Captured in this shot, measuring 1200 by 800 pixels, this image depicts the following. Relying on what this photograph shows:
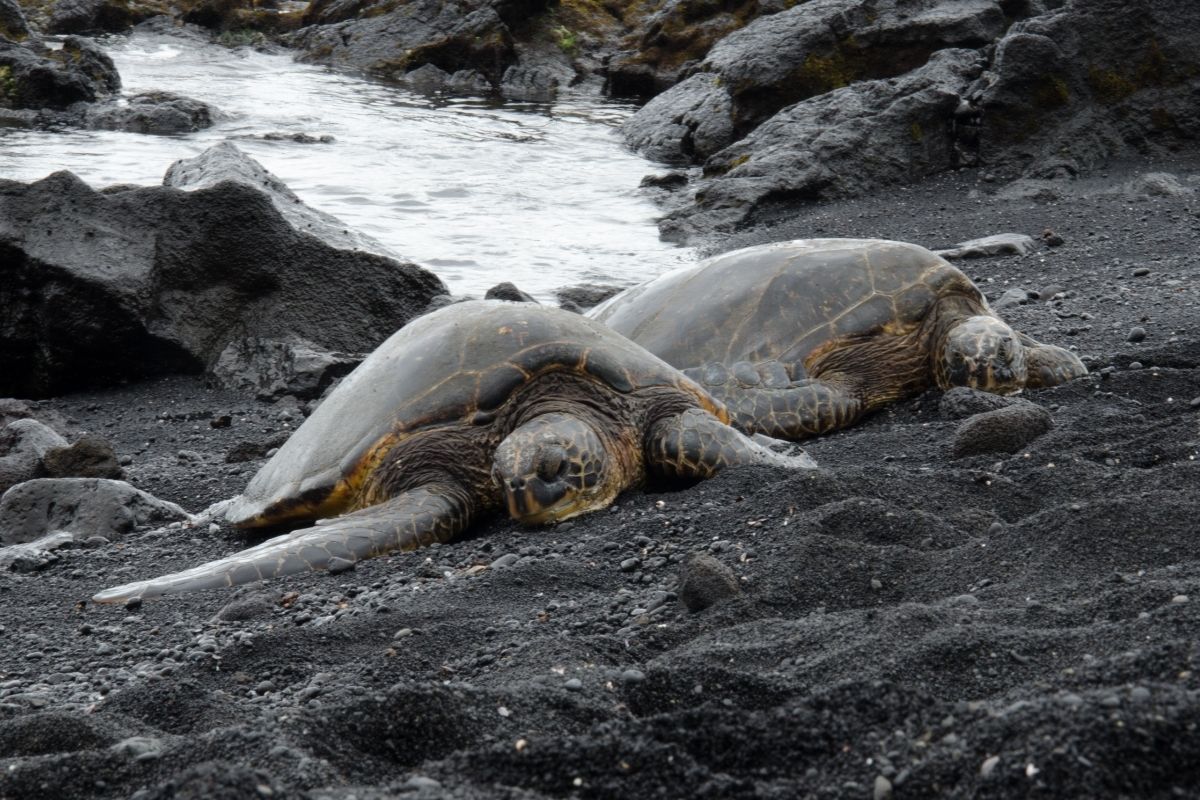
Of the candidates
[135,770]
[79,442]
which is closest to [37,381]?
[79,442]

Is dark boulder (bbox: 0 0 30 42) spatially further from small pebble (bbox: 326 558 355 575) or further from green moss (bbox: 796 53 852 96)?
small pebble (bbox: 326 558 355 575)

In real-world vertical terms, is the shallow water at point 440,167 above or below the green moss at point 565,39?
below

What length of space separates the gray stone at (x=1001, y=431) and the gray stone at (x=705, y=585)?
5.33 feet

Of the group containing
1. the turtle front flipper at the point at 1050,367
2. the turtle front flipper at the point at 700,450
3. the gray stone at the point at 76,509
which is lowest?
the gray stone at the point at 76,509

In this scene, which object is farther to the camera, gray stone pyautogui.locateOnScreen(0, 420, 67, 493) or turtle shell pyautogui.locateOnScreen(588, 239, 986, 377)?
turtle shell pyautogui.locateOnScreen(588, 239, 986, 377)

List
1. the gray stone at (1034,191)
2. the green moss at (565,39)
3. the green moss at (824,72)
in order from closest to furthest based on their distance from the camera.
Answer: the gray stone at (1034,191) → the green moss at (824,72) → the green moss at (565,39)

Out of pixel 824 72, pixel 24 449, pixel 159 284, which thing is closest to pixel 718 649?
pixel 24 449

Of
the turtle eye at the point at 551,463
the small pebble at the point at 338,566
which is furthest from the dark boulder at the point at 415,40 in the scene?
the small pebble at the point at 338,566

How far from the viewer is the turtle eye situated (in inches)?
187

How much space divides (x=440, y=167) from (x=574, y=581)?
45.4 feet

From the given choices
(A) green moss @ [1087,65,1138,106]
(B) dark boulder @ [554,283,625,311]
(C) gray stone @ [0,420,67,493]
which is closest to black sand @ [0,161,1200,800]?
(C) gray stone @ [0,420,67,493]

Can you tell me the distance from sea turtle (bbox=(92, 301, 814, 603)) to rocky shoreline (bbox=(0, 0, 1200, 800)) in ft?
0.56

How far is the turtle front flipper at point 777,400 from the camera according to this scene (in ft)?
20.2

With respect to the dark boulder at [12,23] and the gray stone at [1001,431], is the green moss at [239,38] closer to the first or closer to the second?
the dark boulder at [12,23]
